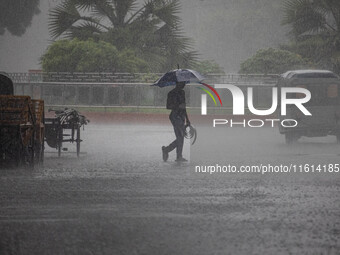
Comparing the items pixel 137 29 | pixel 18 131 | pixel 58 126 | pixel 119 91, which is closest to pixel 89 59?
pixel 137 29

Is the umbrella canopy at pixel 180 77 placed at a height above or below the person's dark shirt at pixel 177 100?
above

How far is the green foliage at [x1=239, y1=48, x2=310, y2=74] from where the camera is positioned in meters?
47.2

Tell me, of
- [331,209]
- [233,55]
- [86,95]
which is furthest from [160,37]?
[233,55]

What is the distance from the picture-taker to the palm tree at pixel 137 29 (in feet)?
153

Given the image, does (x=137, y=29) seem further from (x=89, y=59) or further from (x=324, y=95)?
(x=324, y=95)

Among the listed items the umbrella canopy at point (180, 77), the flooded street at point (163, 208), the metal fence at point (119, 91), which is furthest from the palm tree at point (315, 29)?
the umbrella canopy at point (180, 77)

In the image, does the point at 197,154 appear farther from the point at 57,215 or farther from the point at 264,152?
the point at 57,215

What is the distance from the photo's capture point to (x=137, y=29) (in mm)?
47125

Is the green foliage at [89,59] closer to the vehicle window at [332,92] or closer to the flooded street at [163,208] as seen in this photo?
the vehicle window at [332,92]

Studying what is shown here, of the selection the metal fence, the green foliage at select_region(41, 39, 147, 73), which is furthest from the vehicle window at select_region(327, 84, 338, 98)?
the green foliage at select_region(41, 39, 147, 73)

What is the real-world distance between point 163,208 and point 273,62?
43.6 m

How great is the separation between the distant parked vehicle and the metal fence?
16416mm

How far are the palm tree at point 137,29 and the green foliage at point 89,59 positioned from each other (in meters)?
1.94

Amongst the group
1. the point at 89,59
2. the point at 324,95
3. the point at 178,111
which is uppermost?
the point at 89,59
